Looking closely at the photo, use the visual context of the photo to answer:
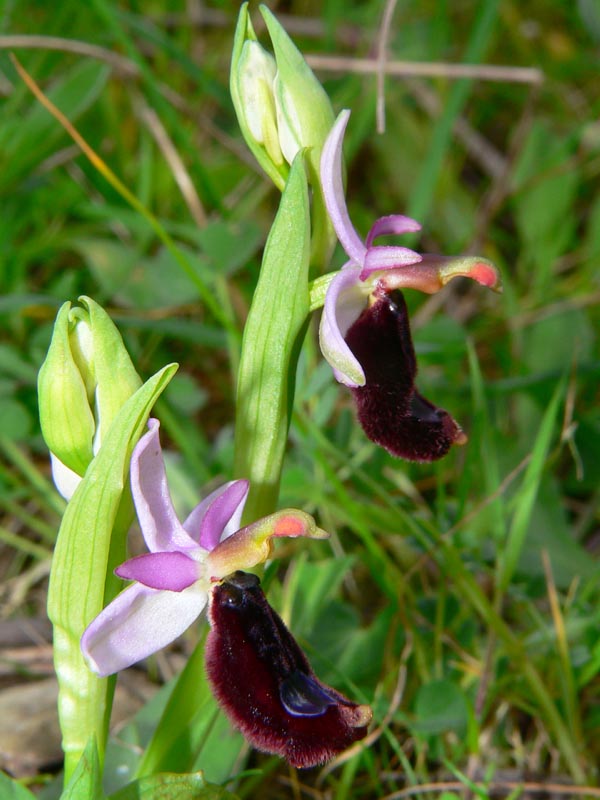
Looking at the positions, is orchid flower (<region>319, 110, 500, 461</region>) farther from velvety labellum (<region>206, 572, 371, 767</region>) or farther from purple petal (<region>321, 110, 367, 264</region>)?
velvety labellum (<region>206, 572, 371, 767</region>)

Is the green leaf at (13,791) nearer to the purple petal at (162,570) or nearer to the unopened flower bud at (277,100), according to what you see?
the purple petal at (162,570)

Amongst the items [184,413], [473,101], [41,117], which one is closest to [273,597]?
[184,413]

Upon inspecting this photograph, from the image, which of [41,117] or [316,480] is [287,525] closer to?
[316,480]

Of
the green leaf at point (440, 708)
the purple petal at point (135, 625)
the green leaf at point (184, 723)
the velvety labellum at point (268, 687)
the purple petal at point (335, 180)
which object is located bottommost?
the green leaf at point (440, 708)

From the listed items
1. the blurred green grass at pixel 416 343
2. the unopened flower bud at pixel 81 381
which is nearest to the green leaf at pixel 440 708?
the blurred green grass at pixel 416 343

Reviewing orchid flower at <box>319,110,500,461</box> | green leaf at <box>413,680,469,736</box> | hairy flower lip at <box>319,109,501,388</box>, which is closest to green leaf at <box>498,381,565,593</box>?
green leaf at <box>413,680,469,736</box>

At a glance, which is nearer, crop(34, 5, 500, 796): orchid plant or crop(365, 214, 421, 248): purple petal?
crop(34, 5, 500, 796): orchid plant
